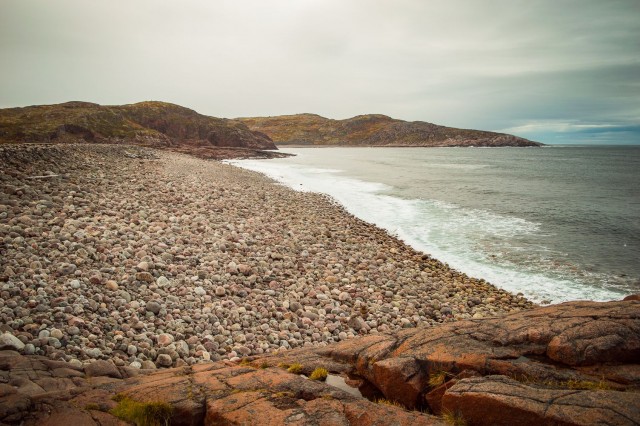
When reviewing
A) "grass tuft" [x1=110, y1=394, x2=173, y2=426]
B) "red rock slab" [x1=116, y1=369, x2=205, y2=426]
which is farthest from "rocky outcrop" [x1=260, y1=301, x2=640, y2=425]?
"grass tuft" [x1=110, y1=394, x2=173, y2=426]

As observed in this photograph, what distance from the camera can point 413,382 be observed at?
611cm

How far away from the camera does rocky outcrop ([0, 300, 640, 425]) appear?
4875 mm

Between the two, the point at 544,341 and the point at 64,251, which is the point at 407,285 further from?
the point at 64,251

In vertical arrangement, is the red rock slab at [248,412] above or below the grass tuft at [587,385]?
below

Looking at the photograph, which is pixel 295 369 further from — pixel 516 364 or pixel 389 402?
pixel 516 364

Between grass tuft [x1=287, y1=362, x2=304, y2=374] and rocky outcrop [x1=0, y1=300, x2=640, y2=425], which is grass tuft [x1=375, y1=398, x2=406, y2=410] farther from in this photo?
grass tuft [x1=287, y1=362, x2=304, y2=374]

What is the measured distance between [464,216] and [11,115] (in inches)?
4250

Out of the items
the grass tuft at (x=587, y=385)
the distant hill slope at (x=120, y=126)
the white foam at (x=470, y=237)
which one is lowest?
the white foam at (x=470, y=237)

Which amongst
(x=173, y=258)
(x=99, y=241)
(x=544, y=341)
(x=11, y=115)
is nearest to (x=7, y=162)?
(x=99, y=241)

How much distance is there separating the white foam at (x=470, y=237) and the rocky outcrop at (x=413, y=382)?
9721mm

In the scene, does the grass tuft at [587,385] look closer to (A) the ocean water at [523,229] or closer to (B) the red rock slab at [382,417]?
(B) the red rock slab at [382,417]

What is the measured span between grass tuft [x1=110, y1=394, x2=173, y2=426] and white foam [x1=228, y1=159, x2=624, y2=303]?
15.1 metres

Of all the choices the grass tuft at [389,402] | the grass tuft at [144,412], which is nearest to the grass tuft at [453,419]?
the grass tuft at [389,402]

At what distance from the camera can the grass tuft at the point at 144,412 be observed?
5090mm
